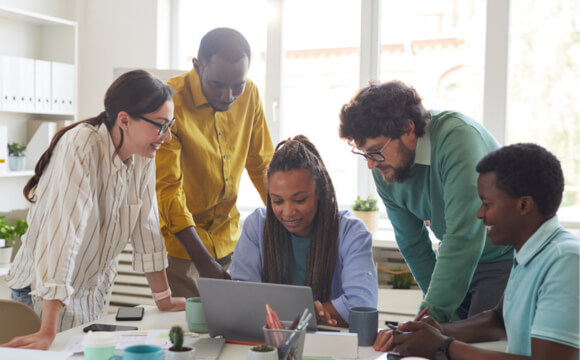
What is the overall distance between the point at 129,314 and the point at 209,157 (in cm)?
74

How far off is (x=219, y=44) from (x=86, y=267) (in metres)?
0.87

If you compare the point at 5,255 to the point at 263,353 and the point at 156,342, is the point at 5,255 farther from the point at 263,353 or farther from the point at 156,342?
the point at 263,353

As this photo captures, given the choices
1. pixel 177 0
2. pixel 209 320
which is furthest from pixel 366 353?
pixel 177 0

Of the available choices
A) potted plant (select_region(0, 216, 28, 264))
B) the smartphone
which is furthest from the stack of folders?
the smartphone

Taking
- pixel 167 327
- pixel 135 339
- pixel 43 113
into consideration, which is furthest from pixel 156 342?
pixel 43 113

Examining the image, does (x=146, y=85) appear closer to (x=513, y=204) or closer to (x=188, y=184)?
(x=188, y=184)

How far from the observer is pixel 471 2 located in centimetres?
363

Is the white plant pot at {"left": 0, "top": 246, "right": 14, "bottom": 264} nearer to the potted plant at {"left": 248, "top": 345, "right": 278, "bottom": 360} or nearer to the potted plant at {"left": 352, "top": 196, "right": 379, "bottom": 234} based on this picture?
the potted plant at {"left": 352, "top": 196, "right": 379, "bottom": 234}

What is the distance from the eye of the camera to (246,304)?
1.50 m

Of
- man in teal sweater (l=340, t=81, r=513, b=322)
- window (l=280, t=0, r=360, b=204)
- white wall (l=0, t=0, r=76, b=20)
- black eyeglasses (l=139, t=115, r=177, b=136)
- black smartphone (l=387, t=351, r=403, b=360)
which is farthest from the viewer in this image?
window (l=280, t=0, r=360, b=204)

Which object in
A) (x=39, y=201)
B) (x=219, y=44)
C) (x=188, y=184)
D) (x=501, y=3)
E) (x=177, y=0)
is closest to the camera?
(x=39, y=201)

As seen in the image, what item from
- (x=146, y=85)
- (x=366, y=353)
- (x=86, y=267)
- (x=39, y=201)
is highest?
(x=146, y=85)

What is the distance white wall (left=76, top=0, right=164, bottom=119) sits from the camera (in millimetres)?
4062

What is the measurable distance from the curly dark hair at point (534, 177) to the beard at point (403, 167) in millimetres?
389
